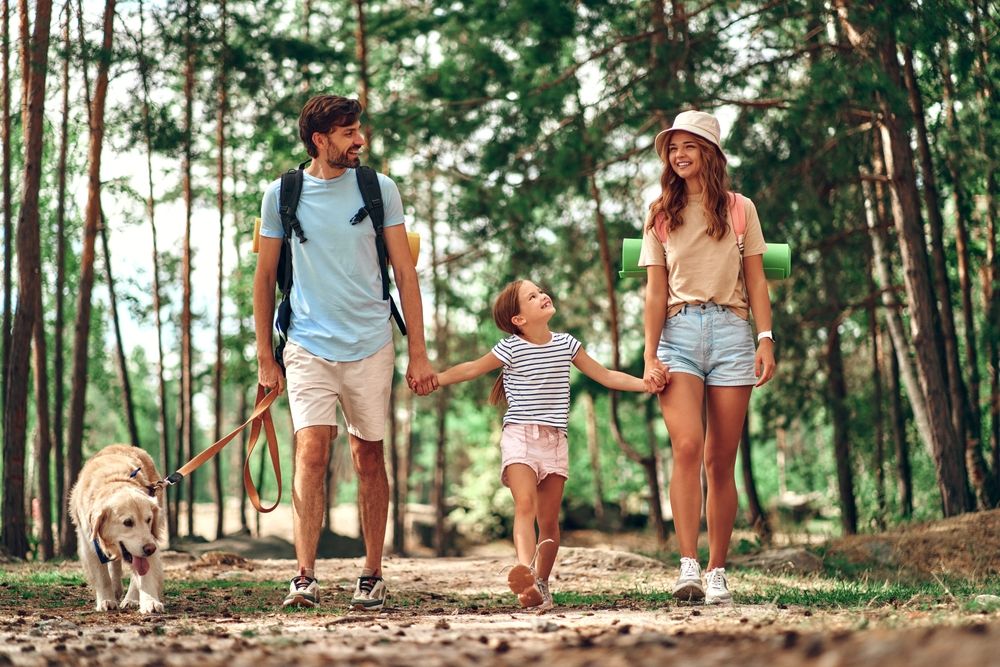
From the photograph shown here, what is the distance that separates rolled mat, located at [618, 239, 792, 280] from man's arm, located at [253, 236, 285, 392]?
82.8 inches

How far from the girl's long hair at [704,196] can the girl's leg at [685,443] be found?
0.90 metres

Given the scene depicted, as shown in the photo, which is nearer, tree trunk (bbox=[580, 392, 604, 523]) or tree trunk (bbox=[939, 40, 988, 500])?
tree trunk (bbox=[939, 40, 988, 500])

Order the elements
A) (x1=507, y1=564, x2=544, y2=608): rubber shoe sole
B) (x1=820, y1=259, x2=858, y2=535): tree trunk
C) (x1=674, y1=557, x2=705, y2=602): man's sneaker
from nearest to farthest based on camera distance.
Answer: (x1=507, y1=564, x2=544, y2=608): rubber shoe sole → (x1=674, y1=557, x2=705, y2=602): man's sneaker → (x1=820, y1=259, x2=858, y2=535): tree trunk

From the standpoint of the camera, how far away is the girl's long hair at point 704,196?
22.4 feet

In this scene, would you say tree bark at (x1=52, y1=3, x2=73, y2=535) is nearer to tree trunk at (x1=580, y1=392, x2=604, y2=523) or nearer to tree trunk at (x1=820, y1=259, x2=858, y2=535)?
tree trunk at (x1=820, y1=259, x2=858, y2=535)

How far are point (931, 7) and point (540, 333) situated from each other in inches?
335

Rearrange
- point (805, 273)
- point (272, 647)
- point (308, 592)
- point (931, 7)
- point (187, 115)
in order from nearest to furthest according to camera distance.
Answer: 1. point (272, 647)
2. point (308, 592)
3. point (931, 7)
4. point (805, 273)
5. point (187, 115)

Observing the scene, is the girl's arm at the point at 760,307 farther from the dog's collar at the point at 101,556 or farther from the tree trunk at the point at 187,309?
the tree trunk at the point at 187,309

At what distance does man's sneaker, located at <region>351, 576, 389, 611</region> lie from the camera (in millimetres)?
6527

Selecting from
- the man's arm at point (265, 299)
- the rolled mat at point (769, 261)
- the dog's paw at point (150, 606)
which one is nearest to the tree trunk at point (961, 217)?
the rolled mat at point (769, 261)

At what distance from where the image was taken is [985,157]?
1593 centimetres

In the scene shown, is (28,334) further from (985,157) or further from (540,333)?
(985,157)

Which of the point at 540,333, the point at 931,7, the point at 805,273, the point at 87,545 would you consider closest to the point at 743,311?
the point at 540,333

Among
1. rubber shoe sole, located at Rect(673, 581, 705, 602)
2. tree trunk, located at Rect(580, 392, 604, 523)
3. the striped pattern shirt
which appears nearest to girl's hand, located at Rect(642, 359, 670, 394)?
the striped pattern shirt
